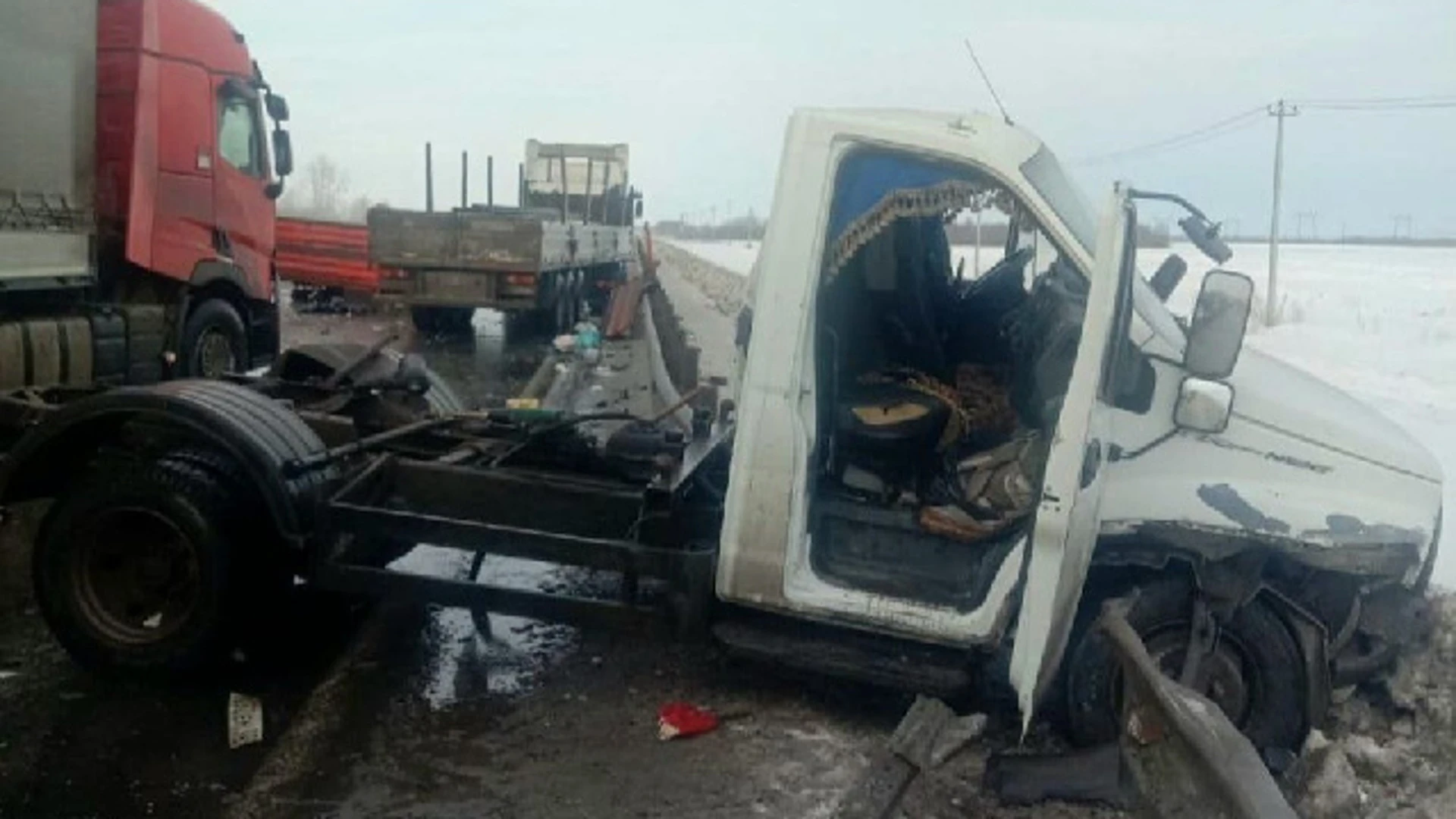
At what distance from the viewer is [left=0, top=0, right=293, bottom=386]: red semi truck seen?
32.4 feet

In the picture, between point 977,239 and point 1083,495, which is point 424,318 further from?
point 1083,495

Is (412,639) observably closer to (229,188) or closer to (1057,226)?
(1057,226)

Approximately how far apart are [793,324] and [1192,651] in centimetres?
176

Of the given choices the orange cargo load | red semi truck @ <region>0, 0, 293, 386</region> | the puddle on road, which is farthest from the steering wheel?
the orange cargo load

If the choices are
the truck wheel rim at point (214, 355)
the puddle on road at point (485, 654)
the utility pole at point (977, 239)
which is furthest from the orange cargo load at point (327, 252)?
the puddle on road at point (485, 654)

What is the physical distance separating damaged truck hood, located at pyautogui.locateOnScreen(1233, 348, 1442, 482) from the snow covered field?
1.93ft

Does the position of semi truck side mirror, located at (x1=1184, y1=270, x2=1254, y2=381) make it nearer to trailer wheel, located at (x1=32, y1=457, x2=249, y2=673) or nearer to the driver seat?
the driver seat

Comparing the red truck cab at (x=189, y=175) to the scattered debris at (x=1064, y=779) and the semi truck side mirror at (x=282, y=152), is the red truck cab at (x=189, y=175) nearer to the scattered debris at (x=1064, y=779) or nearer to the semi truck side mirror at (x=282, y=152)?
the semi truck side mirror at (x=282, y=152)

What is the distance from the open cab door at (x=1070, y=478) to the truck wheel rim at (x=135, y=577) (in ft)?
10.4

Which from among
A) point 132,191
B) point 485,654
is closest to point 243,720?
point 485,654

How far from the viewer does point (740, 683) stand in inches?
217

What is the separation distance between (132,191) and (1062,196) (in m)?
8.91

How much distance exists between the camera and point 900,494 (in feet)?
16.9

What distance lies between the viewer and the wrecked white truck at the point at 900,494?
4.48 meters
